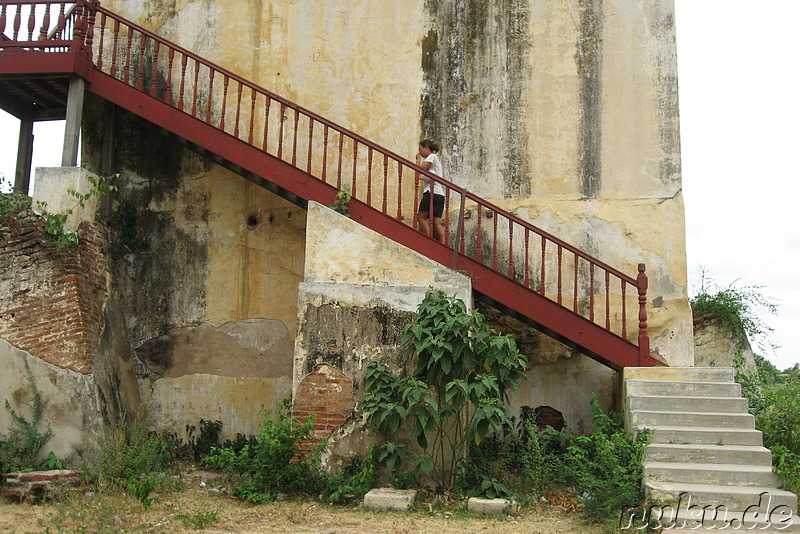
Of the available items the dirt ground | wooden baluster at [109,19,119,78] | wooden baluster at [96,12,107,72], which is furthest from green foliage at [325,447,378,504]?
wooden baluster at [96,12,107,72]

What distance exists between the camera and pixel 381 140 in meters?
9.82

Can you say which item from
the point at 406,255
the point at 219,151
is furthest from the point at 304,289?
the point at 219,151

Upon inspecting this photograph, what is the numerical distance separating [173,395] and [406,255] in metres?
3.59

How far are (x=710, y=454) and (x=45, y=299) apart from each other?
6.51 m

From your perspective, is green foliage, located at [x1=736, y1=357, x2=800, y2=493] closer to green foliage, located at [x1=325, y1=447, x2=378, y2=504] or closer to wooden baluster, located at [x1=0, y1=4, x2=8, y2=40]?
green foliage, located at [x1=325, y1=447, x2=378, y2=504]

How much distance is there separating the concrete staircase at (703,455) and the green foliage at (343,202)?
3.29 m

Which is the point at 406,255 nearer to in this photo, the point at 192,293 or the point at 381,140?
the point at 381,140

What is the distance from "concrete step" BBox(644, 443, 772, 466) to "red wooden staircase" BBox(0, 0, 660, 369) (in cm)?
140

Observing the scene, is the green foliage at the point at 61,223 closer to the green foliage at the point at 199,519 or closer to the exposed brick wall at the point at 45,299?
the exposed brick wall at the point at 45,299

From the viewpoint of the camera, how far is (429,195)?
8.68 meters

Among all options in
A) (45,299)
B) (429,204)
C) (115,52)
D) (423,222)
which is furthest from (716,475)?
(115,52)

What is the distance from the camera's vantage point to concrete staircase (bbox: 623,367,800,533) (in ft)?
19.9

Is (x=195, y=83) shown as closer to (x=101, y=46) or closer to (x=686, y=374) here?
(x=101, y=46)

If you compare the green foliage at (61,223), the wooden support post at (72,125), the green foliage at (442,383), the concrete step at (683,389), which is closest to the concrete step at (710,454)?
the concrete step at (683,389)
